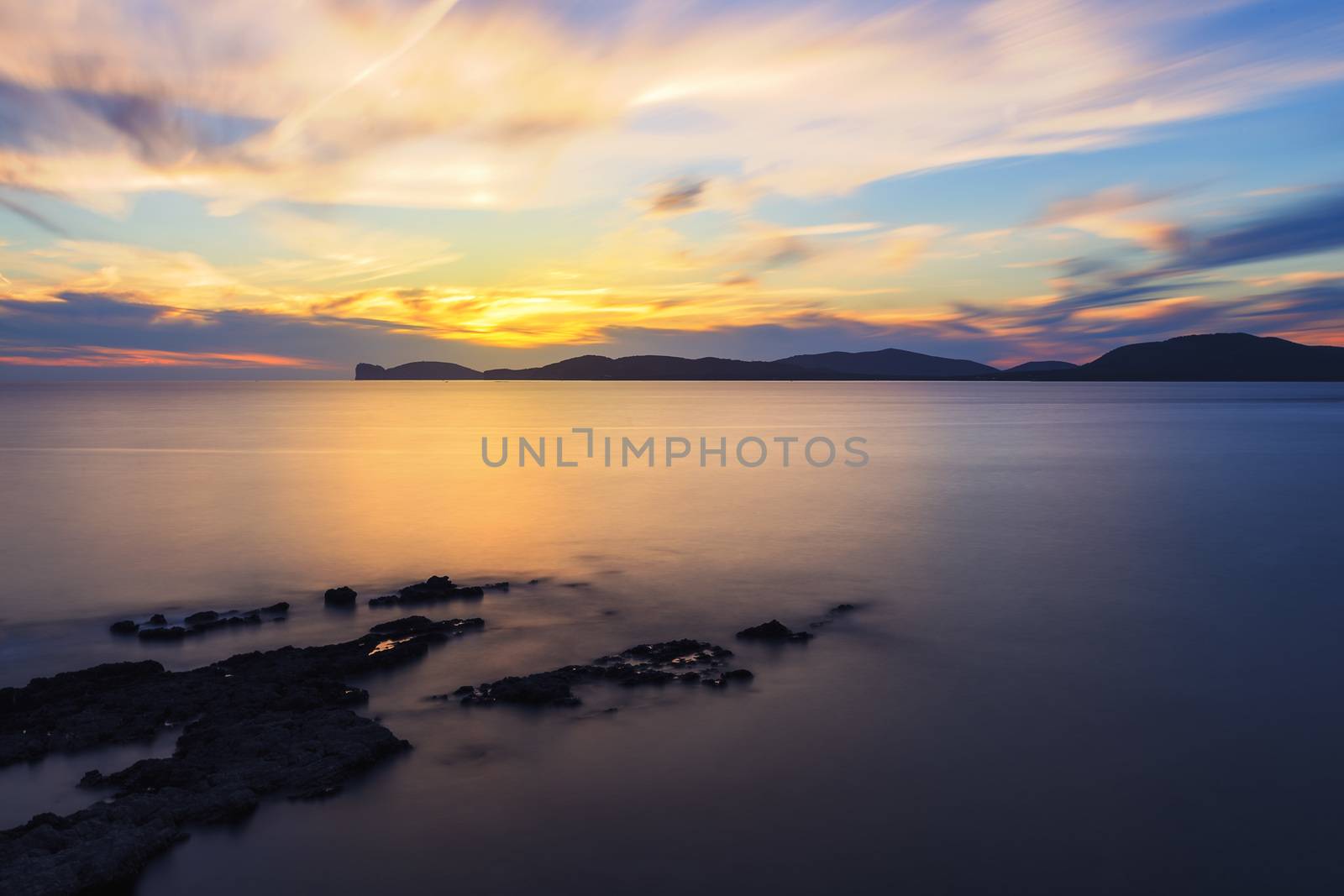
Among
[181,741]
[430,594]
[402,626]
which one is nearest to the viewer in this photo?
[181,741]

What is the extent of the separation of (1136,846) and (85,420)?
9955 cm

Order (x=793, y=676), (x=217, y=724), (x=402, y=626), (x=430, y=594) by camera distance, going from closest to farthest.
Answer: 1. (x=217, y=724)
2. (x=793, y=676)
3. (x=402, y=626)
4. (x=430, y=594)

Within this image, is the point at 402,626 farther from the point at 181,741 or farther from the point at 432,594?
the point at 181,741

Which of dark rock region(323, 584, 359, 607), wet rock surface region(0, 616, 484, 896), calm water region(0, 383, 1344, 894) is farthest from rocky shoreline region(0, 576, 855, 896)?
dark rock region(323, 584, 359, 607)

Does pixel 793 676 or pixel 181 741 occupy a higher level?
pixel 181 741

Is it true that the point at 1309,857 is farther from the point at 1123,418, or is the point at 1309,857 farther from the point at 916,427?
the point at 1123,418

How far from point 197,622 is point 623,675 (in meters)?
8.33

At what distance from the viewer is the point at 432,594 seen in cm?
1769

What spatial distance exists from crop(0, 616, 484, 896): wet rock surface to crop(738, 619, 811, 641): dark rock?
5.51 metres

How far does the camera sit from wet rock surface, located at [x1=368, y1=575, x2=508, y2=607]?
684 inches

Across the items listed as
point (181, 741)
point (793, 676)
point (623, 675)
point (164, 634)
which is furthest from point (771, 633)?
point (164, 634)

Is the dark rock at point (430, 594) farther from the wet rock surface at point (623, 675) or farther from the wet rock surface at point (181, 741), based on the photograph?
the wet rock surface at point (623, 675)

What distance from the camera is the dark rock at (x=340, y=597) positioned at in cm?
1728

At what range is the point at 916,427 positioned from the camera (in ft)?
258
